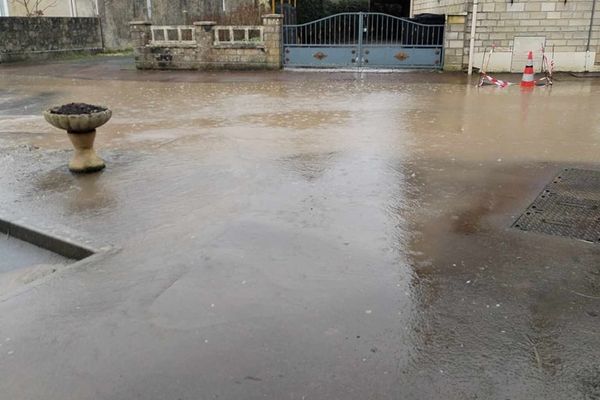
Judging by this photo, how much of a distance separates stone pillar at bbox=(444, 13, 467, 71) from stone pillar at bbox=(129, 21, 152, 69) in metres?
9.27

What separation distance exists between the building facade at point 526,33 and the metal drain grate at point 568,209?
427 inches

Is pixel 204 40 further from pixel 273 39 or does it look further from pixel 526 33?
pixel 526 33

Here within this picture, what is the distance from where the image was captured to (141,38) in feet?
59.5

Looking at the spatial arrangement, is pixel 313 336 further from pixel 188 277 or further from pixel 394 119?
pixel 394 119

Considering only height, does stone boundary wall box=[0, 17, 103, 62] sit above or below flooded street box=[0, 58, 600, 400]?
above

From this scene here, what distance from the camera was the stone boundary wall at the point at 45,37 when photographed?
21.9 m

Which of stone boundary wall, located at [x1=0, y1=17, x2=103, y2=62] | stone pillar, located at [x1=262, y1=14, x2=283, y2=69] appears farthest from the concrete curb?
stone boundary wall, located at [x1=0, y1=17, x2=103, y2=62]

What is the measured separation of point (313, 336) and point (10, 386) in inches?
63.1

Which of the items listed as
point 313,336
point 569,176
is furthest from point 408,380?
point 569,176

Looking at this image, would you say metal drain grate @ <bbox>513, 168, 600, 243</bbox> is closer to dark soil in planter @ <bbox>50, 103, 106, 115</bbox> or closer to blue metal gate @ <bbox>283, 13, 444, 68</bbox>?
dark soil in planter @ <bbox>50, 103, 106, 115</bbox>

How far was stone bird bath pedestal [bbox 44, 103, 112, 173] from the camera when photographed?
6176 mm

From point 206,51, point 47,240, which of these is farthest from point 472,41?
point 47,240

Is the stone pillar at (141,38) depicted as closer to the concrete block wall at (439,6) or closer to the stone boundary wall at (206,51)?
the stone boundary wall at (206,51)

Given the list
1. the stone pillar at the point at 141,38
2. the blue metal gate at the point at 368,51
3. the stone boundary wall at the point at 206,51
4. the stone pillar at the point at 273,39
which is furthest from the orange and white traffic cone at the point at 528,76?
the stone pillar at the point at 141,38
